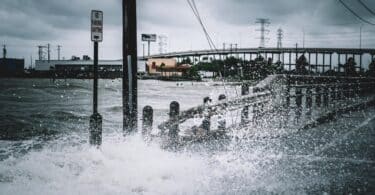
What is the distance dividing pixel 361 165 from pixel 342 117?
31.0ft

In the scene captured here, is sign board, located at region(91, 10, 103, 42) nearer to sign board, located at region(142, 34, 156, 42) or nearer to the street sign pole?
the street sign pole

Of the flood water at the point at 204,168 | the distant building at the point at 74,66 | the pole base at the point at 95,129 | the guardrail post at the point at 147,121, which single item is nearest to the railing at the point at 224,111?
the guardrail post at the point at 147,121

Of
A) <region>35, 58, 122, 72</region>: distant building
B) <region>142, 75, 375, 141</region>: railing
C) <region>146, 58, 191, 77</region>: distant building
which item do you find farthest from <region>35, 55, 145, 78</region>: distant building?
<region>142, 75, 375, 141</region>: railing

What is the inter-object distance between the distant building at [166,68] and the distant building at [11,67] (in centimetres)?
4710

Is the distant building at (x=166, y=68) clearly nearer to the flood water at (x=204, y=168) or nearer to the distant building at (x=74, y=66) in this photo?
the distant building at (x=74, y=66)

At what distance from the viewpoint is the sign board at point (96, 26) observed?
382 inches

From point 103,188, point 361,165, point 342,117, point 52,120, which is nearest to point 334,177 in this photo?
point 361,165

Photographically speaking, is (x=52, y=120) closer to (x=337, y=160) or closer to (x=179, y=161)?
(x=179, y=161)

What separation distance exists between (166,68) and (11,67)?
184 feet

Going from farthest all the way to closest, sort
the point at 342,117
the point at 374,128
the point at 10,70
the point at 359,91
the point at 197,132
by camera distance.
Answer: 1. the point at 10,70
2. the point at 359,91
3. the point at 342,117
4. the point at 374,128
5. the point at 197,132

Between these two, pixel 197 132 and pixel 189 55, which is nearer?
pixel 197 132

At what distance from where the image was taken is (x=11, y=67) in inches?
5763

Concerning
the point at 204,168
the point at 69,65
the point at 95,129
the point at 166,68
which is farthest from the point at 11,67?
the point at 204,168

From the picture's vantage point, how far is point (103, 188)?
21.2 feet
